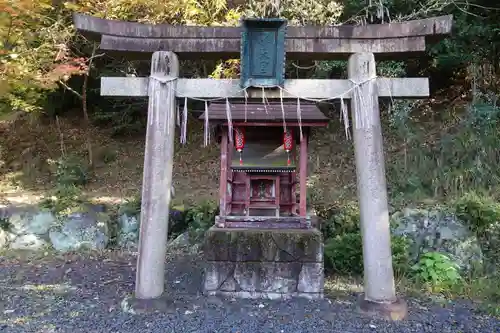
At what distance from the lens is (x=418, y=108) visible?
11.7m

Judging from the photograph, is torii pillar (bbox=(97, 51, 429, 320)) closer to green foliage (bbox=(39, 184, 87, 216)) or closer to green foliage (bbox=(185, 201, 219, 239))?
green foliage (bbox=(185, 201, 219, 239))

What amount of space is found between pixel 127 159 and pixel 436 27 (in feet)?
31.4

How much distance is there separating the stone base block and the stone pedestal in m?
0.77

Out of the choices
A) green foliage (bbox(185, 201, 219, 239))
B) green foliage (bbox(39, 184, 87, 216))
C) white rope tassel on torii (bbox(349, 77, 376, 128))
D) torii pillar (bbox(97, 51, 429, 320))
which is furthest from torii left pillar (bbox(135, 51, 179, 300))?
green foliage (bbox(39, 184, 87, 216))

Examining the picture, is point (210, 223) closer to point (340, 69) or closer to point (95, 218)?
point (95, 218)

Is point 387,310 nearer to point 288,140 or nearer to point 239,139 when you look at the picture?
point 288,140

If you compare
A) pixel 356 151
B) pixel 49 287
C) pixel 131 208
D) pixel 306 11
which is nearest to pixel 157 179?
pixel 356 151

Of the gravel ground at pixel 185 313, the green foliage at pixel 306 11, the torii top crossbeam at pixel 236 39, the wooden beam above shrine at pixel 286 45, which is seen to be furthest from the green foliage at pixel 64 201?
the green foliage at pixel 306 11

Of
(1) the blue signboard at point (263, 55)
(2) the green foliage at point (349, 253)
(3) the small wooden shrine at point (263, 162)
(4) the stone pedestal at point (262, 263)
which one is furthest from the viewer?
(2) the green foliage at point (349, 253)

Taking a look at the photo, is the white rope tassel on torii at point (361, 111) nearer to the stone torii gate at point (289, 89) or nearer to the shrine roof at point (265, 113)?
the stone torii gate at point (289, 89)

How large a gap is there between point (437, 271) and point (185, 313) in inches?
141

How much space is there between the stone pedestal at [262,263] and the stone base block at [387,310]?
0.77m

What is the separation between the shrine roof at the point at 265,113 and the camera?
17.7 feet

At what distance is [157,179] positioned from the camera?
4.62 meters
